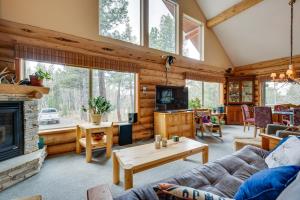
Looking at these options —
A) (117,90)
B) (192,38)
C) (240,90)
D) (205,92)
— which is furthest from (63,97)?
(240,90)

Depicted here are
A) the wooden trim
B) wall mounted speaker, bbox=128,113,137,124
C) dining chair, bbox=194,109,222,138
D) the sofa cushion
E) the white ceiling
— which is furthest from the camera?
the wooden trim

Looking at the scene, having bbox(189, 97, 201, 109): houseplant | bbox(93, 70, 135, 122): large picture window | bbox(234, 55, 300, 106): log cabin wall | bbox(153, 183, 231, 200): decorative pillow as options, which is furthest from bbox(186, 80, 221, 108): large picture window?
bbox(153, 183, 231, 200): decorative pillow

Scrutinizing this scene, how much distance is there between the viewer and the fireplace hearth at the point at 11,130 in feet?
8.14

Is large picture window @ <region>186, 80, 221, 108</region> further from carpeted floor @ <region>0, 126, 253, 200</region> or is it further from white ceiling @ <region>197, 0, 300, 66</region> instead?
carpeted floor @ <region>0, 126, 253, 200</region>

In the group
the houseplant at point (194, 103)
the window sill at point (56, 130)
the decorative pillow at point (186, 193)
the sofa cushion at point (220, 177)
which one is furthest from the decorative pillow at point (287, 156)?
the houseplant at point (194, 103)

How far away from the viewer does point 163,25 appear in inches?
203

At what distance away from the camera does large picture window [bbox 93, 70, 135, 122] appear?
13.2ft

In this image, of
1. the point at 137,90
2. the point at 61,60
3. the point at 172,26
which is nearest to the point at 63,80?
the point at 61,60

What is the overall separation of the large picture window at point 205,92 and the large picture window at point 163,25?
→ 5.38ft

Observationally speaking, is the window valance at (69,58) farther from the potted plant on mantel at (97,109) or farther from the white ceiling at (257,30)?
the white ceiling at (257,30)

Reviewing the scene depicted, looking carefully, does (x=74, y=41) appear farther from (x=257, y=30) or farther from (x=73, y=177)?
(x=257, y=30)

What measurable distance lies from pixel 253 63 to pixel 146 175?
6.75 metres

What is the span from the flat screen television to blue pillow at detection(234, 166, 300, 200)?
12.0ft

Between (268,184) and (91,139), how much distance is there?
289 centimetres
